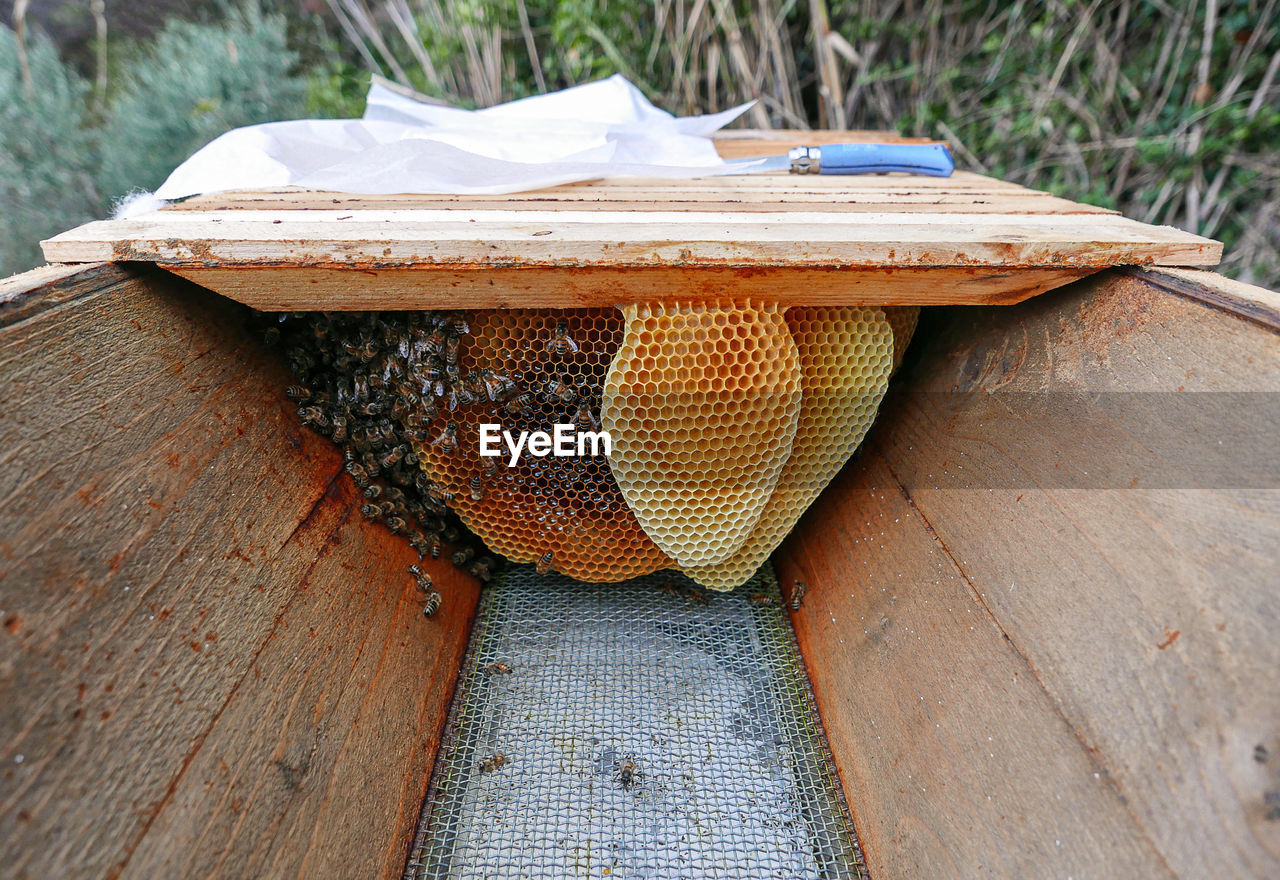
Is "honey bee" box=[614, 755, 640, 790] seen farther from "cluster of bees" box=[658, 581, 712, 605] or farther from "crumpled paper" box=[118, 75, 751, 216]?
"crumpled paper" box=[118, 75, 751, 216]

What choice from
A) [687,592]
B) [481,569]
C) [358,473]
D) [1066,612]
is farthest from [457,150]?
[1066,612]

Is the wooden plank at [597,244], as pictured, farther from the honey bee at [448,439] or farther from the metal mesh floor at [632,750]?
the metal mesh floor at [632,750]

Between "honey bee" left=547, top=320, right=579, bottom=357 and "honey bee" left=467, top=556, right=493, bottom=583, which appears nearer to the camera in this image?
"honey bee" left=547, top=320, right=579, bottom=357

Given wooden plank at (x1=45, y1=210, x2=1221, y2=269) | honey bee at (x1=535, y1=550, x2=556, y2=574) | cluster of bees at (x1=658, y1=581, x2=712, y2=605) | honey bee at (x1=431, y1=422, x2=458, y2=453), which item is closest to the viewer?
wooden plank at (x1=45, y1=210, x2=1221, y2=269)

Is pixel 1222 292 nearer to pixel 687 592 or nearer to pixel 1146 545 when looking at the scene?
pixel 1146 545

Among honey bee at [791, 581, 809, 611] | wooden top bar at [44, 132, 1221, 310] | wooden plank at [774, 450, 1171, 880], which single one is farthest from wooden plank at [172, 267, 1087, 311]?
honey bee at [791, 581, 809, 611]

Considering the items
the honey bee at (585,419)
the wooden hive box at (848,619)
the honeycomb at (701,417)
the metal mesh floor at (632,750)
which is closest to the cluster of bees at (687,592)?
the metal mesh floor at (632,750)
